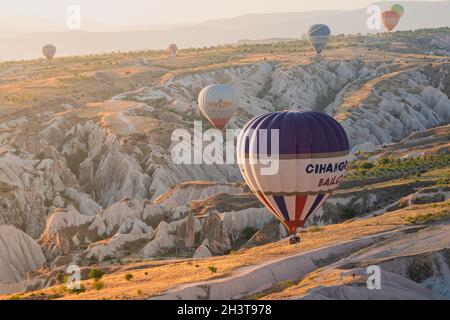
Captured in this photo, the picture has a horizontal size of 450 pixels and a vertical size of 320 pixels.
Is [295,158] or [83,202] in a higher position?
[295,158]

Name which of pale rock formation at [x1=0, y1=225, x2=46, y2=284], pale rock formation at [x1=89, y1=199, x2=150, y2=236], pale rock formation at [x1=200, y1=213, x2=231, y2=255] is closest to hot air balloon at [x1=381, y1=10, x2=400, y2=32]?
pale rock formation at [x1=89, y1=199, x2=150, y2=236]

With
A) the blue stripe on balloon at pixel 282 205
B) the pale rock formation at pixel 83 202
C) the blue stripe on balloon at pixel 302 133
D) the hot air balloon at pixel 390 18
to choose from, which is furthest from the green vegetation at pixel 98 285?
the hot air balloon at pixel 390 18

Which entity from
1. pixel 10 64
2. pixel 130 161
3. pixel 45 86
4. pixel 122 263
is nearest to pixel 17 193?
pixel 130 161

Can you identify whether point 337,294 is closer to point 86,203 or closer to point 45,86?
point 86,203

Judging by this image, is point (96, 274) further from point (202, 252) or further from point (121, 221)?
point (121, 221)

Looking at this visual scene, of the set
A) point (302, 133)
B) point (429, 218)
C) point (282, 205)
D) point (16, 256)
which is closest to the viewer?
point (302, 133)

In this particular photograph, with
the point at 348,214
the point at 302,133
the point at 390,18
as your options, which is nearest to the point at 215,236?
the point at 348,214
